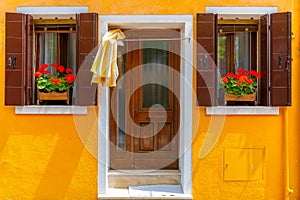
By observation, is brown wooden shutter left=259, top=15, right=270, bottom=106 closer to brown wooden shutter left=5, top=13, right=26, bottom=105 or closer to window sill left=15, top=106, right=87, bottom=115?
window sill left=15, top=106, right=87, bottom=115

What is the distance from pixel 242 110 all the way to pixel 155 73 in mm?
1718

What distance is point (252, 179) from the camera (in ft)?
22.7

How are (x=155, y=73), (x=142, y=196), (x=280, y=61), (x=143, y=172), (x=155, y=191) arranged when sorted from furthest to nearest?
(x=155, y=73) < (x=143, y=172) < (x=155, y=191) < (x=142, y=196) < (x=280, y=61)

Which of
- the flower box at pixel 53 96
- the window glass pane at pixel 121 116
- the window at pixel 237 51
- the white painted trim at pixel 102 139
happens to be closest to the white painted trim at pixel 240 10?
the window at pixel 237 51

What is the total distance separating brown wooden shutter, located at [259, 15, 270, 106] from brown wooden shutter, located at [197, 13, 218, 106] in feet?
2.73

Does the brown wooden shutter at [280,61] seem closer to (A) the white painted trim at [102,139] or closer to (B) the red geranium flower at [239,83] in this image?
(B) the red geranium flower at [239,83]

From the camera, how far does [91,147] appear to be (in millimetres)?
6910

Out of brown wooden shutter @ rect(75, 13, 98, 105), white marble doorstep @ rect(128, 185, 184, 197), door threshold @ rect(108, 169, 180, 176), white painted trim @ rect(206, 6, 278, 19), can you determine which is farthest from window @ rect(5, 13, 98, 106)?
white painted trim @ rect(206, 6, 278, 19)

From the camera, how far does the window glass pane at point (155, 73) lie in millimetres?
7570

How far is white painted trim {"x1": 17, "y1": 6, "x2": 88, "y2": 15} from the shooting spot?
6.89 m

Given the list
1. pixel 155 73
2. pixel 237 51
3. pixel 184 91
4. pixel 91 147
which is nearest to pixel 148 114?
pixel 155 73

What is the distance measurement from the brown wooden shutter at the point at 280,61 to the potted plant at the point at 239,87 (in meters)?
0.33

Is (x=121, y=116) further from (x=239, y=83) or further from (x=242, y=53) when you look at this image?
(x=242, y=53)

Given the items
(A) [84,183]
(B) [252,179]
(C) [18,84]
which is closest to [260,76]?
(B) [252,179]
